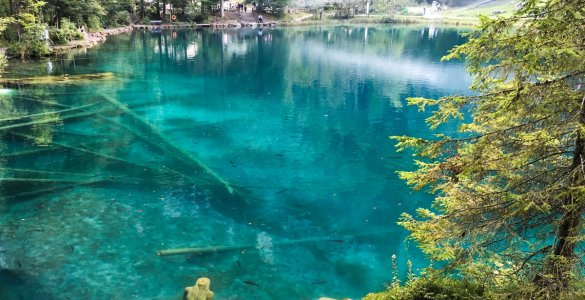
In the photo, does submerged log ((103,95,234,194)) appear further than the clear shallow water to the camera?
Yes

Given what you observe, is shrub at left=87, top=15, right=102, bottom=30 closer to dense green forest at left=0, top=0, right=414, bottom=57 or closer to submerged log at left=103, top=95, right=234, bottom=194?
dense green forest at left=0, top=0, right=414, bottom=57

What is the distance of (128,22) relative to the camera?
74.8 meters

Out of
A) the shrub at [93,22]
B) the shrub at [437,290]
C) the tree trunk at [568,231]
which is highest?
the shrub at [93,22]

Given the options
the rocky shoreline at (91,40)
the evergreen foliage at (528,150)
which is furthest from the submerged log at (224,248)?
the rocky shoreline at (91,40)

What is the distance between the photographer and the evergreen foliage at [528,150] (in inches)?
190

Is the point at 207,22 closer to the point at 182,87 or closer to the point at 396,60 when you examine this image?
the point at 396,60

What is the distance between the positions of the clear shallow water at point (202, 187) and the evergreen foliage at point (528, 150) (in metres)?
6.24

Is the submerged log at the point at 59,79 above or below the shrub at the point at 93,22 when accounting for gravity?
below

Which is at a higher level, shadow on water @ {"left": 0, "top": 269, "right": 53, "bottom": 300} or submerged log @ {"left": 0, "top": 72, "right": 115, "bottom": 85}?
submerged log @ {"left": 0, "top": 72, "right": 115, "bottom": 85}

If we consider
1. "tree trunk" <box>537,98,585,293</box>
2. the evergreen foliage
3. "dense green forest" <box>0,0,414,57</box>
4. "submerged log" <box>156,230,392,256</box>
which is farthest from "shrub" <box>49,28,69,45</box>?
"tree trunk" <box>537,98,585,293</box>

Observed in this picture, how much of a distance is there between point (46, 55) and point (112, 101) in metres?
19.6

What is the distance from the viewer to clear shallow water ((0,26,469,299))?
1154 centimetres

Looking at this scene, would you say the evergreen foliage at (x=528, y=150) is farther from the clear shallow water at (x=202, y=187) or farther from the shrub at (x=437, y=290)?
the clear shallow water at (x=202, y=187)

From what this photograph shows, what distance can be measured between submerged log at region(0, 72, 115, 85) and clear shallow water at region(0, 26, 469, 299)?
45.0 inches
